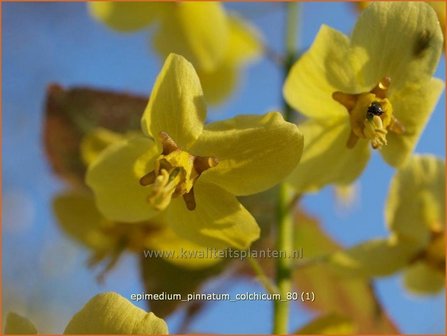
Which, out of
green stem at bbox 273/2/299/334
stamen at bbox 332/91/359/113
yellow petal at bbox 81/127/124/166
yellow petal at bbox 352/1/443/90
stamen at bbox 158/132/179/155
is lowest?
yellow petal at bbox 81/127/124/166

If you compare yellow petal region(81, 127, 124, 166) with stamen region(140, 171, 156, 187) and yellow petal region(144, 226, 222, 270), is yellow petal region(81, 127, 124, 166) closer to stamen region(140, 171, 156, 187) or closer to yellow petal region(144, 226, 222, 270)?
yellow petal region(144, 226, 222, 270)

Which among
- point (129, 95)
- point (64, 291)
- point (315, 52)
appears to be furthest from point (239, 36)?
point (64, 291)

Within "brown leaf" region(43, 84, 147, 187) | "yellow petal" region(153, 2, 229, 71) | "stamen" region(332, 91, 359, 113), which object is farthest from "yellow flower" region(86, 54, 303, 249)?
"yellow petal" region(153, 2, 229, 71)

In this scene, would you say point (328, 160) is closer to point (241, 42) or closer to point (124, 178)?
point (124, 178)

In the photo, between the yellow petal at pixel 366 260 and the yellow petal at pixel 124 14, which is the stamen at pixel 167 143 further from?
the yellow petal at pixel 124 14

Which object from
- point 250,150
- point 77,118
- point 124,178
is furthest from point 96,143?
point 250,150

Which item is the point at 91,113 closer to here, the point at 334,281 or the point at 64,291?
the point at 334,281

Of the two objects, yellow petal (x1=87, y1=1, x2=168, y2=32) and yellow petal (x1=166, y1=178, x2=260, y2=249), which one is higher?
yellow petal (x1=166, y1=178, x2=260, y2=249)

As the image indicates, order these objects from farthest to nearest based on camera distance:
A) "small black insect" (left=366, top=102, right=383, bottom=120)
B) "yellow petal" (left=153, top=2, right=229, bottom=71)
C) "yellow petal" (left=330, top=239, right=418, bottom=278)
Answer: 1. "yellow petal" (left=153, top=2, right=229, bottom=71)
2. "yellow petal" (left=330, top=239, right=418, bottom=278)
3. "small black insect" (left=366, top=102, right=383, bottom=120)
